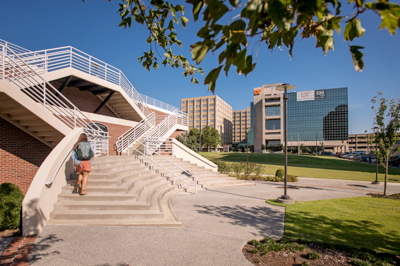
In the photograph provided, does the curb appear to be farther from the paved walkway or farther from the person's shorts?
the person's shorts

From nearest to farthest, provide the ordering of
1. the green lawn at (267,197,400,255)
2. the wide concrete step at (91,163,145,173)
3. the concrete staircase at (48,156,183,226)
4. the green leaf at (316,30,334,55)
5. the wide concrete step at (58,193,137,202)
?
the green leaf at (316,30,334,55) < the green lawn at (267,197,400,255) < the concrete staircase at (48,156,183,226) < the wide concrete step at (58,193,137,202) < the wide concrete step at (91,163,145,173)

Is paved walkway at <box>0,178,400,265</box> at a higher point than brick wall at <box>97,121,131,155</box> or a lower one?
lower

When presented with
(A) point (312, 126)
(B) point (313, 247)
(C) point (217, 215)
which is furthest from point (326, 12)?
(A) point (312, 126)

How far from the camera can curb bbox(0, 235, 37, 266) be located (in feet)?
13.0

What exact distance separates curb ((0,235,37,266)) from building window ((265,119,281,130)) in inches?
4035

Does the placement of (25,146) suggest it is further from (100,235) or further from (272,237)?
(272,237)

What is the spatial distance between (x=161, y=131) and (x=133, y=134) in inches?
86.4

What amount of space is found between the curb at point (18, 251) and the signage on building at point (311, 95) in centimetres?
12461

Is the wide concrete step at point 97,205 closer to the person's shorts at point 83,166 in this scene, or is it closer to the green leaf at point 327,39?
the person's shorts at point 83,166

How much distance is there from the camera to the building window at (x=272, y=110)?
102 m

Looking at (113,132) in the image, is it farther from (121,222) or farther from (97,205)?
(121,222)

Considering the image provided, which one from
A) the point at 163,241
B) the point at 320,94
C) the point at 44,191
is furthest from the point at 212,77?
the point at 320,94

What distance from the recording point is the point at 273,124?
102 meters

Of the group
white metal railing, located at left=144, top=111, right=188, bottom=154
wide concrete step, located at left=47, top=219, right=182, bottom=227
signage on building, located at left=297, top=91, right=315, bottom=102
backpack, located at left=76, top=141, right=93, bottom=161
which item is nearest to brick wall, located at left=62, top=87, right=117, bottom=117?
white metal railing, located at left=144, top=111, right=188, bottom=154
